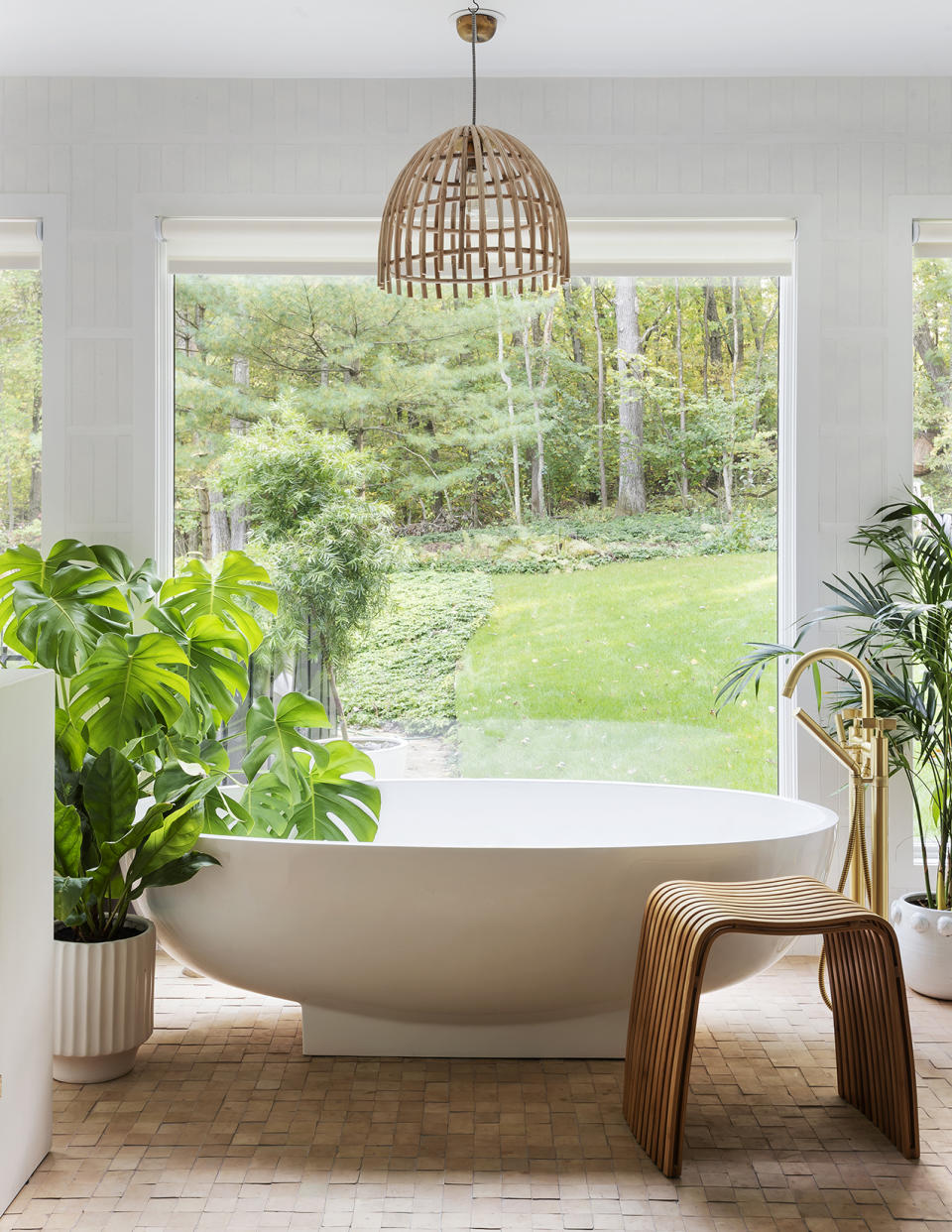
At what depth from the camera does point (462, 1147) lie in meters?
2.16

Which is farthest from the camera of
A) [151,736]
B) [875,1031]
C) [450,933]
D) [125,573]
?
[125,573]

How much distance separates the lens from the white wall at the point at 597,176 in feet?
11.2

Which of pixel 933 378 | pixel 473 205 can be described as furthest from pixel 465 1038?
pixel 933 378

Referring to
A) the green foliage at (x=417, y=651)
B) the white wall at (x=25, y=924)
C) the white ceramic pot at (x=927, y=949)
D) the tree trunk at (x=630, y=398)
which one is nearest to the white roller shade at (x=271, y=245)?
the tree trunk at (x=630, y=398)

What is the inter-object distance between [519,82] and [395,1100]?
306cm

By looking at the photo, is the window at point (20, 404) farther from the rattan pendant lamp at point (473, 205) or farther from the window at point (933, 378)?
the window at point (933, 378)

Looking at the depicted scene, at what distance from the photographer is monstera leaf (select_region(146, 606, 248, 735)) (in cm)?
280

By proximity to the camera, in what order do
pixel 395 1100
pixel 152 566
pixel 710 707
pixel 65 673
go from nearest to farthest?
pixel 395 1100 → pixel 65 673 → pixel 152 566 → pixel 710 707

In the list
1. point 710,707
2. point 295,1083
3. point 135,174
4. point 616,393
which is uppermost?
point 135,174

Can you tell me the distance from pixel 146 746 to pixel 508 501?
58.3 inches

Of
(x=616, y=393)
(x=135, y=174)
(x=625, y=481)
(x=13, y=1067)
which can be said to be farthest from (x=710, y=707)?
(x=135, y=174)

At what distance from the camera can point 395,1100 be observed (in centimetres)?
236

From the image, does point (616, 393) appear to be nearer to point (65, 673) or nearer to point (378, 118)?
point (378, 118)

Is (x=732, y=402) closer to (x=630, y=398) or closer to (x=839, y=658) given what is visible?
(x=630, y=398)
